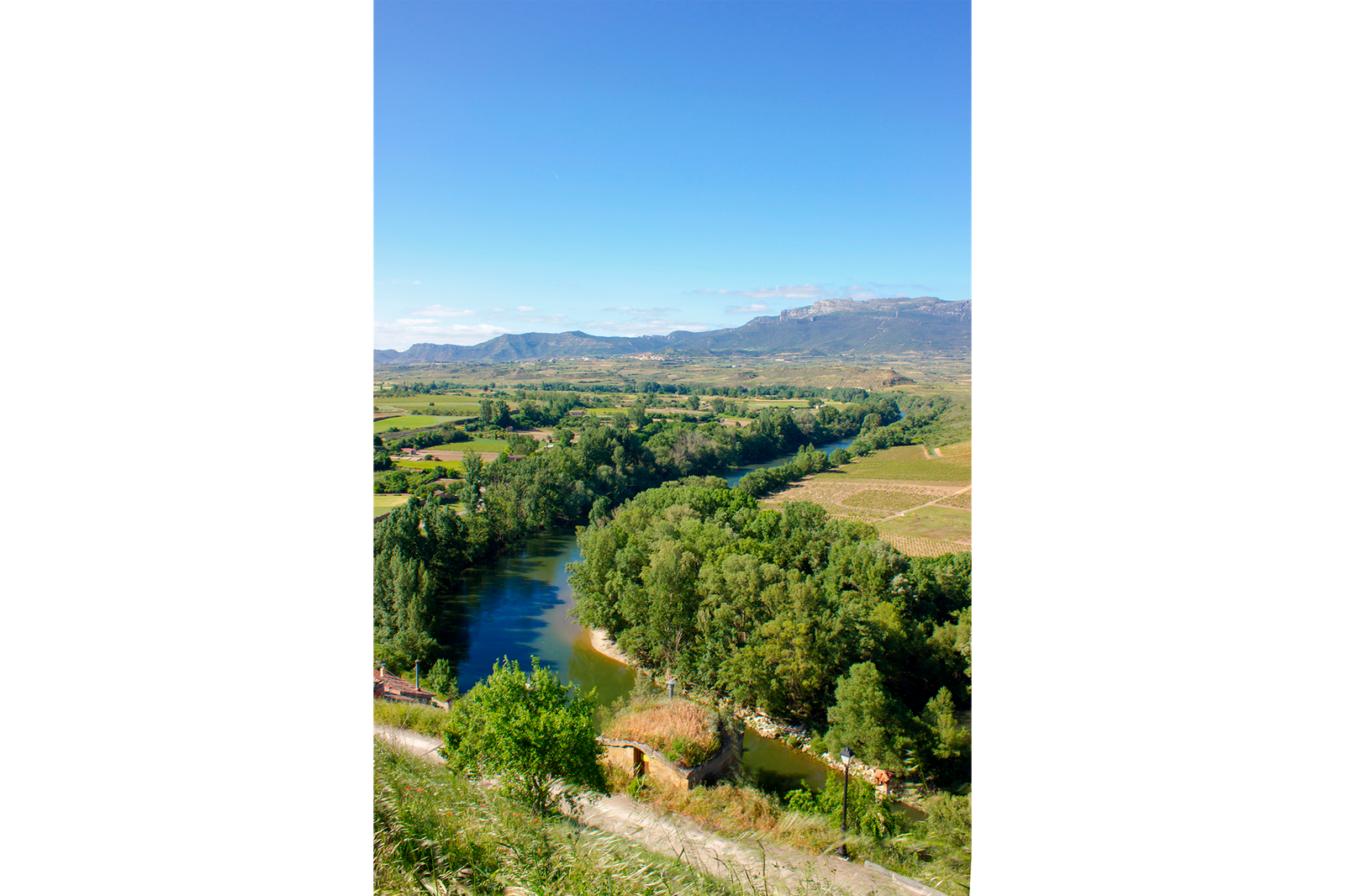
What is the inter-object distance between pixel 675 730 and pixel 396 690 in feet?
22.7

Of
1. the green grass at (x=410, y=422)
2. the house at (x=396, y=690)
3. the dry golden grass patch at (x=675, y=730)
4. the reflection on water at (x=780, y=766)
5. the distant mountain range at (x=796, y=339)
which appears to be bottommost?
the reflection on water at (x=780, y=766)

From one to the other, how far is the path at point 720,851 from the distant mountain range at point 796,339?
94826 mm

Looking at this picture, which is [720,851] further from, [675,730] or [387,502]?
[387,502]

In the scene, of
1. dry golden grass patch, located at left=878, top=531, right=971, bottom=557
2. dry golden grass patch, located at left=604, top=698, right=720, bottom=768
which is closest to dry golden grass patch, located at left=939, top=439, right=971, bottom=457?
dry golden grass patch, located at left=878, top=531, right=971, bottom=557

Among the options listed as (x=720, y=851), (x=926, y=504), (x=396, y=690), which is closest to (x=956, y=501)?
(x=926, y=504)

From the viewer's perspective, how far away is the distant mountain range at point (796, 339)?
110375 millimetres

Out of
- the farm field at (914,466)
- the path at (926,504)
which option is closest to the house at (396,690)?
the path at (926,504)

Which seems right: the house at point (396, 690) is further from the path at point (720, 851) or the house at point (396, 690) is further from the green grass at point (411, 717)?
the path at point (720, 851)

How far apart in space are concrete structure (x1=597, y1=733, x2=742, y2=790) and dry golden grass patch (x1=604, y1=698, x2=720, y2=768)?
0.69ft

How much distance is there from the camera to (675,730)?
12.6 m

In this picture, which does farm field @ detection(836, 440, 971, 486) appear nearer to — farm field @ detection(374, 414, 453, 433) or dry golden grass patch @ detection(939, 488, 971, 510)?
dry golden grass patch @ detection(939, 488, 971, 510)
